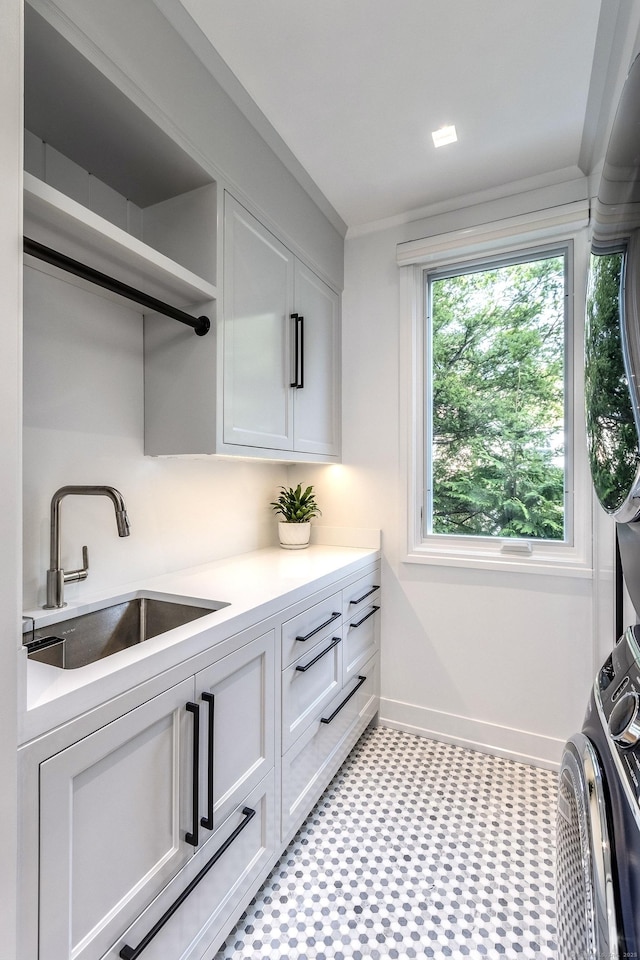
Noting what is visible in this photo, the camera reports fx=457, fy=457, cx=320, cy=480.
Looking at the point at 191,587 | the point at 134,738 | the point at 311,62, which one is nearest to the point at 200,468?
the point at 191,587

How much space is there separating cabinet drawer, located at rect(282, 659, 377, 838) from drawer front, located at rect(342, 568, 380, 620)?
0.31 meters

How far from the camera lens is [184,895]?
102 centimetres

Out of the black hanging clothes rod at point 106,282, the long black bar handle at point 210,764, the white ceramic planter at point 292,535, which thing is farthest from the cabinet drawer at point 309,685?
the black hanging clothes rod at point 106,282

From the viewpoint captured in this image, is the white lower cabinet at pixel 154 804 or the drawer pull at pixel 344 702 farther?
the drawer pull at pixel 344 702

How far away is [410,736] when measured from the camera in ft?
7.32

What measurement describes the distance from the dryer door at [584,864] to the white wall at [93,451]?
1281 mm

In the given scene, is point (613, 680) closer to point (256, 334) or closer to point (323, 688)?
point (323, 688)

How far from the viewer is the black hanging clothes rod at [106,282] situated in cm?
98

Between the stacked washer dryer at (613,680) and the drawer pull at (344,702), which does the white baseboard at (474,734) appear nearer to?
the drawer pull at (344,702)

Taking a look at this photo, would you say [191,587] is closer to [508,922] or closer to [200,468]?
[200,468]

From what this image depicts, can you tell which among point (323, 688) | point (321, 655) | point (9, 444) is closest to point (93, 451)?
point (9, 444)

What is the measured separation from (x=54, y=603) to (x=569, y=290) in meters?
2.29

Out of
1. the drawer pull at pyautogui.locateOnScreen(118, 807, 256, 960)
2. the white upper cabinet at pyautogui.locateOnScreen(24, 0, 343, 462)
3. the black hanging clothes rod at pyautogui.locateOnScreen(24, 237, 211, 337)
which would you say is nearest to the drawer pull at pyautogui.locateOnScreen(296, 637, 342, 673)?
the drawer pull at pyautogui.locateOnScreen(118, 807, 256, 960)

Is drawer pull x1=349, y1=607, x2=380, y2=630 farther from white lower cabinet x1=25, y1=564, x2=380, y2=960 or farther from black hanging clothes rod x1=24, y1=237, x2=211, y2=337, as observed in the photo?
black hanging clothes rod x1=24, y1=237, x2=211, y2=337
